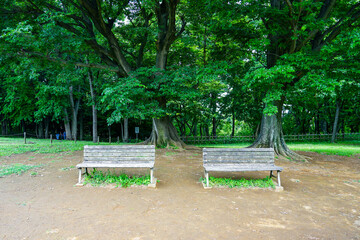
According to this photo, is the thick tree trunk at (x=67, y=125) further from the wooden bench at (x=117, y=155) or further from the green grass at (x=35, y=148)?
the wooden bench at (x=117, y=155)


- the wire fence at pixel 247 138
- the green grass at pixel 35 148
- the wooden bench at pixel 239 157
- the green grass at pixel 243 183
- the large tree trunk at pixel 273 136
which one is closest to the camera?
the green grass at pixel 243 183

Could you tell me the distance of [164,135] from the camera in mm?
12805

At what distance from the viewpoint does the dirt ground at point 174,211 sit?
2980 mm

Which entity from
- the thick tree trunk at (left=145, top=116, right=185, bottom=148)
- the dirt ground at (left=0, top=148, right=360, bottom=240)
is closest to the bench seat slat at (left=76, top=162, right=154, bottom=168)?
the dirt ground at (left=0, top=148, right=360, bottom=240)

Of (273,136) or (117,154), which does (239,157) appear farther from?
(273,136)

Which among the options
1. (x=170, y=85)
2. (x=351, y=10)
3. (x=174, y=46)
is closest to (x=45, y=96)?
(x=174, y=46)

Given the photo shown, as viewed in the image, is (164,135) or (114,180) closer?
(114,180)

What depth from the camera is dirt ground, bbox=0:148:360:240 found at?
9.78 ft

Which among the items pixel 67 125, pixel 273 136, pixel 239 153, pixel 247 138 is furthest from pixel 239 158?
pixel 67 125

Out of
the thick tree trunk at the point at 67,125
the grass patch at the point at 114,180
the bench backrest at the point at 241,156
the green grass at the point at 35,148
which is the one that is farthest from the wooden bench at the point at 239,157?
the thick tree trunk at the point at 67,125

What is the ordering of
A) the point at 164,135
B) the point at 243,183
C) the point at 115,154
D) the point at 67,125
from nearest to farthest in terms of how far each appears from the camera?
1. the point at 243,183
2. the point at 115,154
3. the point at 164,135
4. the point at 67,125

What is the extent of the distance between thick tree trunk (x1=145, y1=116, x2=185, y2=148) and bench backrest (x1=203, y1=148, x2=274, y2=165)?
7.04 metres

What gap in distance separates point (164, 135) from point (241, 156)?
7.83 metres

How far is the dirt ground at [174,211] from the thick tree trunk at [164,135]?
6823 mm
